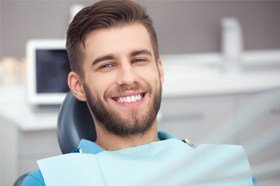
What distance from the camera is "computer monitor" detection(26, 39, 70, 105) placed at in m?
2.28

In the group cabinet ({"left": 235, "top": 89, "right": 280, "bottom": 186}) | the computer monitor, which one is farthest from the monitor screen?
cabinet ({"left": 235, "top": 89, "right": 280, "bottom": 186})

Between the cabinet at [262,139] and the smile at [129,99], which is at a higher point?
the cabinet at [262,139]

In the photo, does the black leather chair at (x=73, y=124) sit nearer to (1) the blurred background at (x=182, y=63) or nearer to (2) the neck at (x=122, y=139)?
(2) the neck at (x=122, y=139)

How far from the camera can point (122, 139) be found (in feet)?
3.89

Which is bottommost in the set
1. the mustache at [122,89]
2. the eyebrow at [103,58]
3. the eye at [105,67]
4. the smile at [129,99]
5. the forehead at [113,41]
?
the smile at [129,99]

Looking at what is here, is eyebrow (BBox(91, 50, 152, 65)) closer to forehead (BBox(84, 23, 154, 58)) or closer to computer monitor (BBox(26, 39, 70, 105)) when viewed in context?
forehead (BBox(84, 23, 154, 58))

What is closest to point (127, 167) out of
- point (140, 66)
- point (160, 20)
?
point (140, 66)

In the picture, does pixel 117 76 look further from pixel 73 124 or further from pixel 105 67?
pixel 73 124

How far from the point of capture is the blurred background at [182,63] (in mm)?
2238

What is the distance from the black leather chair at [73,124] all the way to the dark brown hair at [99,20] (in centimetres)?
10

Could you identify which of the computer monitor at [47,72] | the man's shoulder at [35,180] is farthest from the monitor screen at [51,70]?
the man's shoulder at [35,180]

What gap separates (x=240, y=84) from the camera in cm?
270

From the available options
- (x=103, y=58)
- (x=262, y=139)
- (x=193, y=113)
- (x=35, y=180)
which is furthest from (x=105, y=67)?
(x=193, y=113)

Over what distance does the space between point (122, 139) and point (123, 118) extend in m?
0.06
